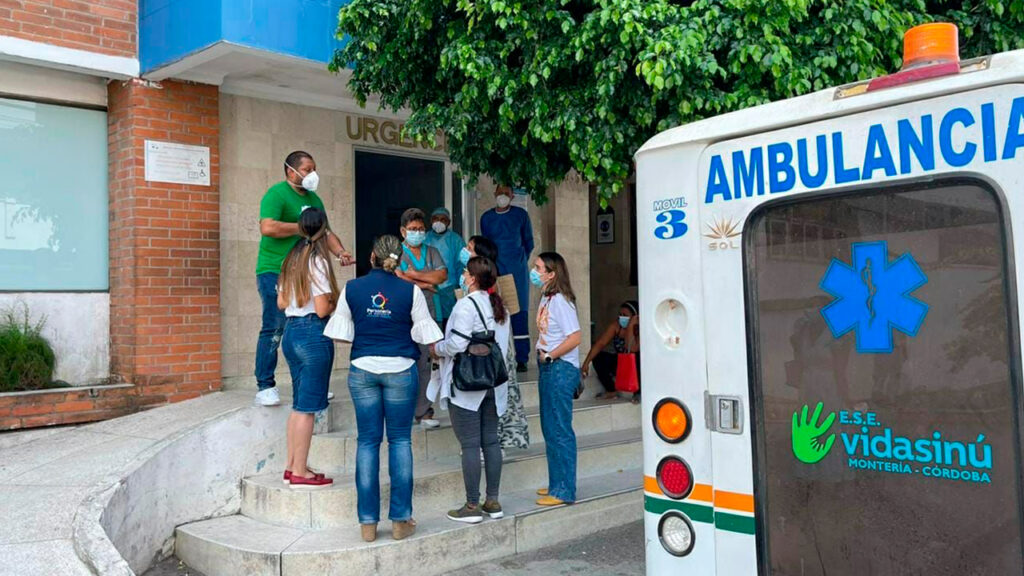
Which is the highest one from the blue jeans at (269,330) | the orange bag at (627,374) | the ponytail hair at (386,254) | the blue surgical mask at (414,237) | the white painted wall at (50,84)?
the white painted wall at (50,84)

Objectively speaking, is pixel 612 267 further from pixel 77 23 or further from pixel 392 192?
pixel 77 23

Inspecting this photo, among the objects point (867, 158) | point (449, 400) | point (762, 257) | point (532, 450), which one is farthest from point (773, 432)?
point (532, 450)

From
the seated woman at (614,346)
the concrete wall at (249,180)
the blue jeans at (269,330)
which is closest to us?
the blue jeans at (269,330)

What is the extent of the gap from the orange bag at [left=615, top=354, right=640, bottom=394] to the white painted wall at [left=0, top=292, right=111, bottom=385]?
4.99 meters

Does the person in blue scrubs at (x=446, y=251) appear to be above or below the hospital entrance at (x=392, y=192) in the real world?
below

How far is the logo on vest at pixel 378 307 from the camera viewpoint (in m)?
5.07

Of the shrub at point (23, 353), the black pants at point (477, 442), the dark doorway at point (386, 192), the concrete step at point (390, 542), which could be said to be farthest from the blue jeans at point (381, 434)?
the dark doorway at point (386, 192)

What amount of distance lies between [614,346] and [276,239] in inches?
171

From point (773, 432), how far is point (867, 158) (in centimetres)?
88

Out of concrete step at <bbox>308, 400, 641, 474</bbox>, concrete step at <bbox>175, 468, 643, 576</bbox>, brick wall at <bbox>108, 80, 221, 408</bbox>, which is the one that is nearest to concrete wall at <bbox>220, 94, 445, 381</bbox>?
brick wall at <bbox>108, 80, 221, 408</bbox>

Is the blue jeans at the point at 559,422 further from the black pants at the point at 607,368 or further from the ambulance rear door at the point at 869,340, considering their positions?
the ambulance rear door at the point at 869,340

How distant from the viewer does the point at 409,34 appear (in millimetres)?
6430

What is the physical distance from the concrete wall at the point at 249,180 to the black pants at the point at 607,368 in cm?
282

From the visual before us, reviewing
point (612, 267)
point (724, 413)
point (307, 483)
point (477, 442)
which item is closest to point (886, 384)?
point (724, 413)
